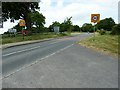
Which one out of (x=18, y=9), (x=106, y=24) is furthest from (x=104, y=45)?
(x=106, y=24)

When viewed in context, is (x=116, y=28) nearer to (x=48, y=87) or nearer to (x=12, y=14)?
(x=12, y=14)

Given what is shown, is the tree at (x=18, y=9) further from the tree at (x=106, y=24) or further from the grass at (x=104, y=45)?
the tree at (x=106, y=24)

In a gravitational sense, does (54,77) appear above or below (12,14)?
below

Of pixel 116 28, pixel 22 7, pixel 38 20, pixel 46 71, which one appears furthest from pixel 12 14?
pixel 46 71

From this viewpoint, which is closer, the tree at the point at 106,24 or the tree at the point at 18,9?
the tree at the point at 18,9

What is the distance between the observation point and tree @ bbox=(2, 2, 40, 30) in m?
50.1

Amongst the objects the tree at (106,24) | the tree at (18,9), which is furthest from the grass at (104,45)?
the tree at (106,24)

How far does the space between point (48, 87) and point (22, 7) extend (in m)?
46.4

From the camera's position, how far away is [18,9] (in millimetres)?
51688

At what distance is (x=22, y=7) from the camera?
52.4m

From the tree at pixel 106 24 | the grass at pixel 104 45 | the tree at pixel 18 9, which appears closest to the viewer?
the grass at pixel 104 45

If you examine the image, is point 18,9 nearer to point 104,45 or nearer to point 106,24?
point 104,45

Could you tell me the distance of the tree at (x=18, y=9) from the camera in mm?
50100

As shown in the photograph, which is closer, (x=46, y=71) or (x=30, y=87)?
(x=30, y=87)
